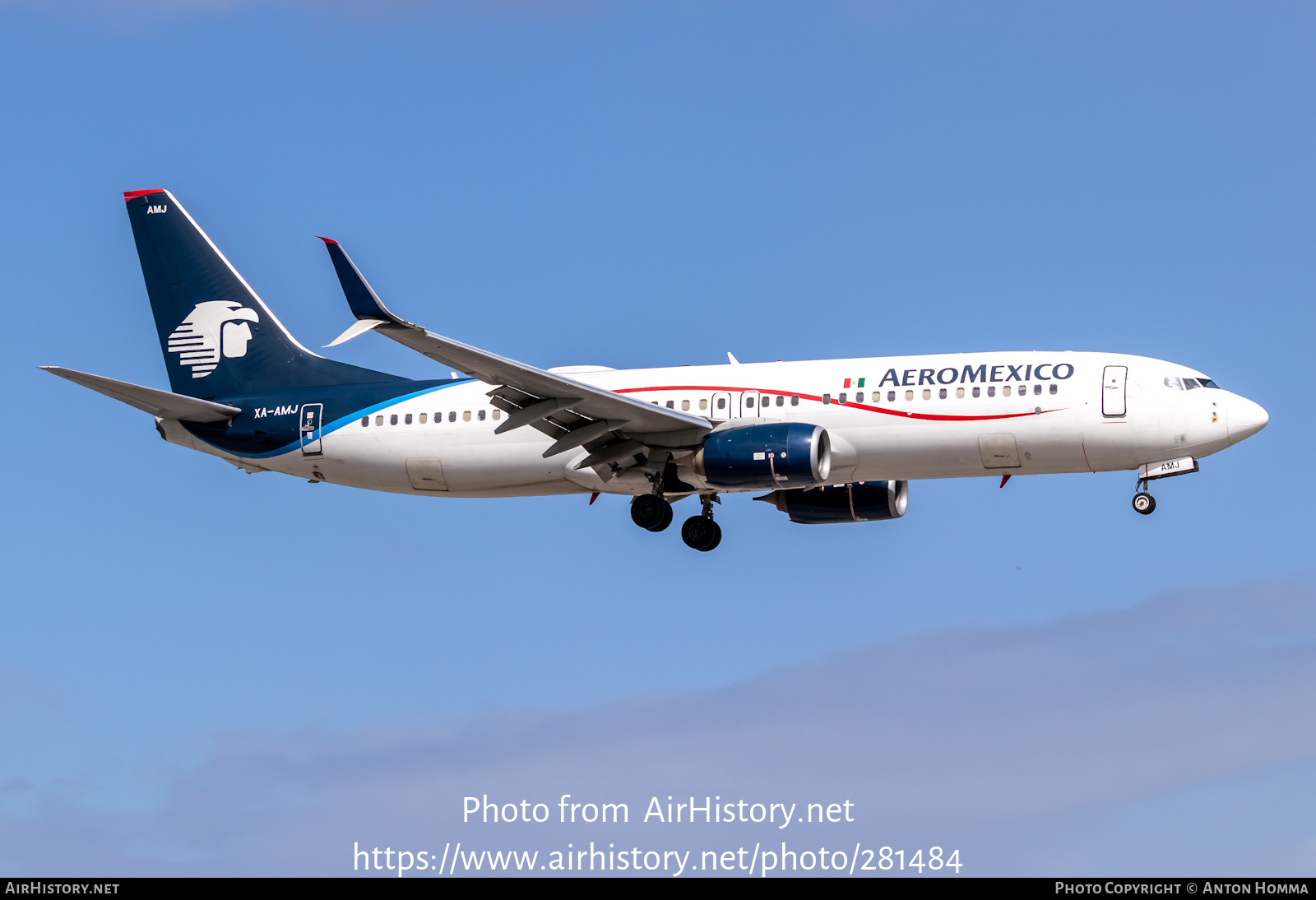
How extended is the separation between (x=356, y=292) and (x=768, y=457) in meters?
11.3

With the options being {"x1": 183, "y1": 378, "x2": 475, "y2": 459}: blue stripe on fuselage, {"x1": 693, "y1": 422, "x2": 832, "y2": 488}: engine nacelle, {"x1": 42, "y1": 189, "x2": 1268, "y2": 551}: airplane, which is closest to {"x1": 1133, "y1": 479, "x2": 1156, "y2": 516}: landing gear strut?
{"x1": 42, "y1": 189, "x2": 1268, "y2": 551}: airplane

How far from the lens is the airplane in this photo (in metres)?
43.7

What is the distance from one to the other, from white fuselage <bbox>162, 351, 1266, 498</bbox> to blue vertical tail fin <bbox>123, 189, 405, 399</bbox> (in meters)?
5.84

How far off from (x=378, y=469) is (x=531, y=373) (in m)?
8.21

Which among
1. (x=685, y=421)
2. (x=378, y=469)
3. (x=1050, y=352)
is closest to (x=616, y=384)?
(x=685, y=421)

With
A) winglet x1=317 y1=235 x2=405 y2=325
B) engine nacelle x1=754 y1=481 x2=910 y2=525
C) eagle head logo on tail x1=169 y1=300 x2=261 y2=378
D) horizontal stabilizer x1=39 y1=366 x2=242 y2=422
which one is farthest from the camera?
eagle head logo on tail x1=169 y1=300 x2=261 y2=378

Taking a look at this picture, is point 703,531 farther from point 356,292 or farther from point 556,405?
point 356,292

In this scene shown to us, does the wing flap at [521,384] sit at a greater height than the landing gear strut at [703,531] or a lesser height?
greater

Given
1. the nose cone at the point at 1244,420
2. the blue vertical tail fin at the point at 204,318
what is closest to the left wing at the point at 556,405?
the blue vertical tail fin at the point at 204,318

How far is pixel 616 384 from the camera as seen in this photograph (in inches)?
1887

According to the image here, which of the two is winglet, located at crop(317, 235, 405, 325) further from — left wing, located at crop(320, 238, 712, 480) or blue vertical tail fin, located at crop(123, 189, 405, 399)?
blue vertical tail fin, located at crop(123, 189, 405, 399)

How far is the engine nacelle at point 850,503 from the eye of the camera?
49469 millimetres

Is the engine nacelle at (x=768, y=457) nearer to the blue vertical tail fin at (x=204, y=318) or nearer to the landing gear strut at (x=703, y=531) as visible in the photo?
the landing gear strut at (x=703, y=531)

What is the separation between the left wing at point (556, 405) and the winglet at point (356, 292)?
2 centimetres
